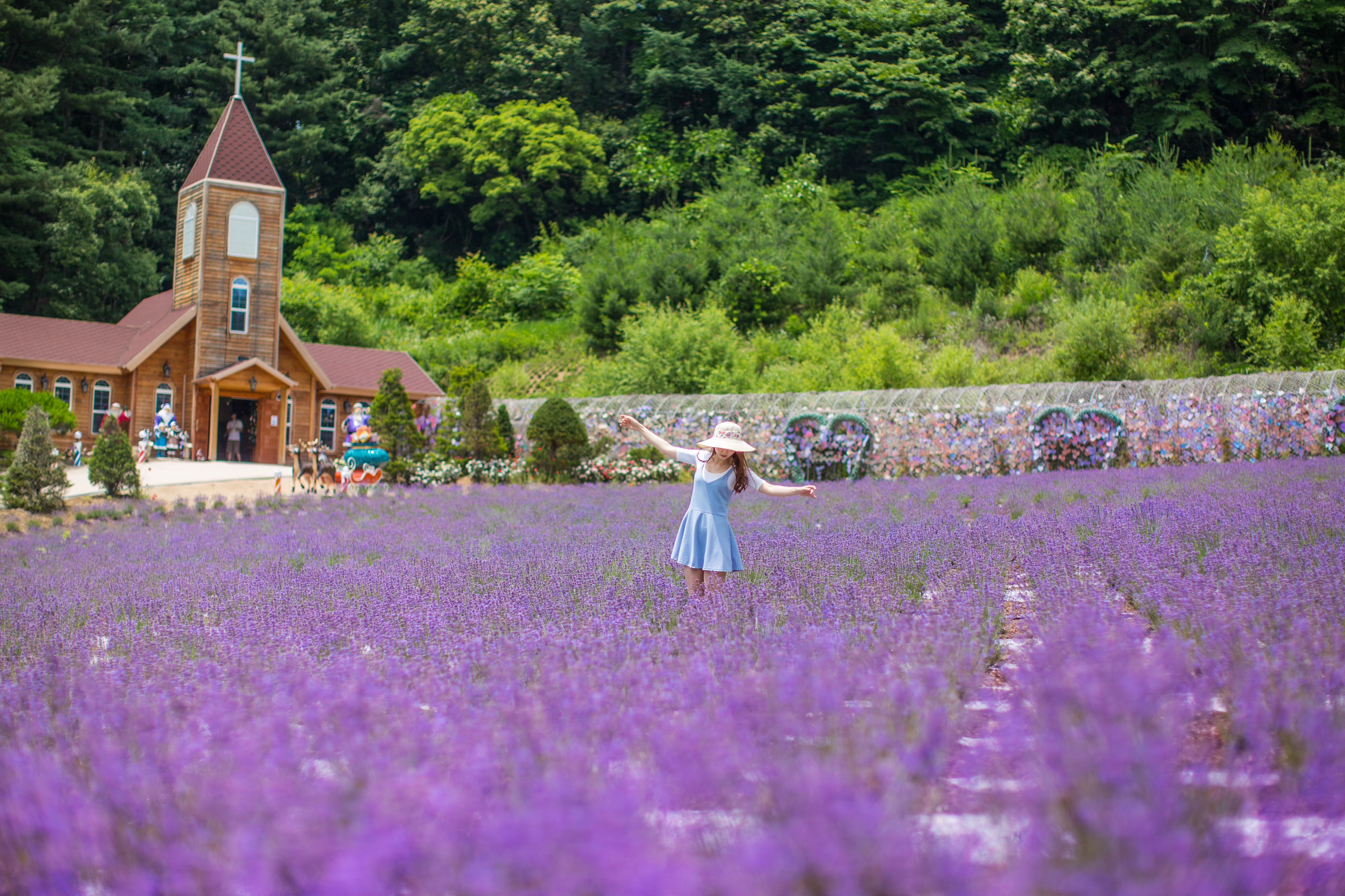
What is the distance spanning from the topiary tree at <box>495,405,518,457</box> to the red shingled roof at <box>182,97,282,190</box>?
12656mm

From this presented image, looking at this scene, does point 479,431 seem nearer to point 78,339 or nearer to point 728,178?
point 78,339

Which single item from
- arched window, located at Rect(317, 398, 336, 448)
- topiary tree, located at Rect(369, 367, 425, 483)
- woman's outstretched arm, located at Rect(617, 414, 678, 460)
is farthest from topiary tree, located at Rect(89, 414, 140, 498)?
arched window, located at Rect(317, 398, 336, 448)

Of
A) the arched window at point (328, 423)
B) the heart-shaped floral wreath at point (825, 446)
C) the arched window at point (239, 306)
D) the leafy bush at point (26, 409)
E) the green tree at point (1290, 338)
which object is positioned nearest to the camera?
the heart-shaped floral wreath at point (825, 446)

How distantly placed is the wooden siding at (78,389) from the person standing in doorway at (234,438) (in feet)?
8.97

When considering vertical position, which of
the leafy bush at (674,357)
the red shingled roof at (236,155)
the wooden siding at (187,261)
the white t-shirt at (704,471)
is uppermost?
the red shingled roof at (236,155)

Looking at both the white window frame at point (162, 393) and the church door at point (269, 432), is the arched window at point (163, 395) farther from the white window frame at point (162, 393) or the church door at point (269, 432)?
the church door at point (269, 432)

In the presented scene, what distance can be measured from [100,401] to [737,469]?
27.0 meters

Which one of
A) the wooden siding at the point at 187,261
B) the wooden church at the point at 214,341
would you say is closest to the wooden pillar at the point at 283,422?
the wooden church at the point at 214,341

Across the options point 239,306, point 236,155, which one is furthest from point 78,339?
point 236,155

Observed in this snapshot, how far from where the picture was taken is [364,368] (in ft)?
107

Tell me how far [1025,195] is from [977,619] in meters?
27.9

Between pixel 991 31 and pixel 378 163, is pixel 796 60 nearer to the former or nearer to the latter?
pixel 991 31

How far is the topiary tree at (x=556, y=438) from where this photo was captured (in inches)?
784

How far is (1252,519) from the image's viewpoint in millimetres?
6613
